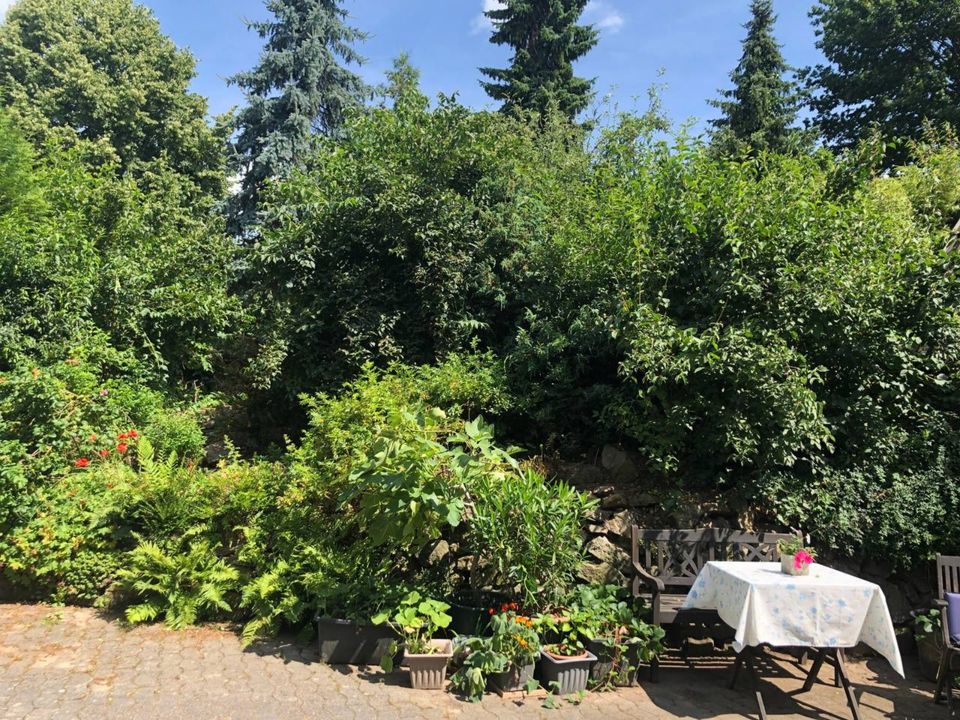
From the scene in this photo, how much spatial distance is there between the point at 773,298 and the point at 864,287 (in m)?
0.72

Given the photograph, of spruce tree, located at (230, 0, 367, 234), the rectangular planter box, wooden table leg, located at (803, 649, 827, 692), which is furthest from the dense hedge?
spruce tree, located at (230, 0, 367, 234)

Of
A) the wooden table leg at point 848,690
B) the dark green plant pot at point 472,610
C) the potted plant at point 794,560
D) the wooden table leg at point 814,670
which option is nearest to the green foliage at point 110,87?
the dark green plant pot at point 472,610

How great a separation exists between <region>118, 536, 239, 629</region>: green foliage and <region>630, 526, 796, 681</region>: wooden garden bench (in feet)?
10.7

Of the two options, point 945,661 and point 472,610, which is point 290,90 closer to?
point 472,610

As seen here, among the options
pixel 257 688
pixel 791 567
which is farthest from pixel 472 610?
pixel 791 567

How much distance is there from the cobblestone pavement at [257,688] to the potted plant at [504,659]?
0.47 ft

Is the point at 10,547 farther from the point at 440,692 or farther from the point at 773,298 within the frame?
the point at 773,298

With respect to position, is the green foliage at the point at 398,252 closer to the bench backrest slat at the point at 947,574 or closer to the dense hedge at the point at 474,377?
the dense hedge at the point at 474,377

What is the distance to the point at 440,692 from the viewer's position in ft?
13.1

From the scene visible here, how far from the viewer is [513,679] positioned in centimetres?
404

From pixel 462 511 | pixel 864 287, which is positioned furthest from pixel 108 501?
pixel 864 287

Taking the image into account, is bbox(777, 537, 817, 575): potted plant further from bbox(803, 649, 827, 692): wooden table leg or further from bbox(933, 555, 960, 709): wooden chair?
bbox(933, 555, 960, 709): wooden chair

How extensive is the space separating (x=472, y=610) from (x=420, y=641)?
1.55ft

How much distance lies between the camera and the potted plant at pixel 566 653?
405 cm
